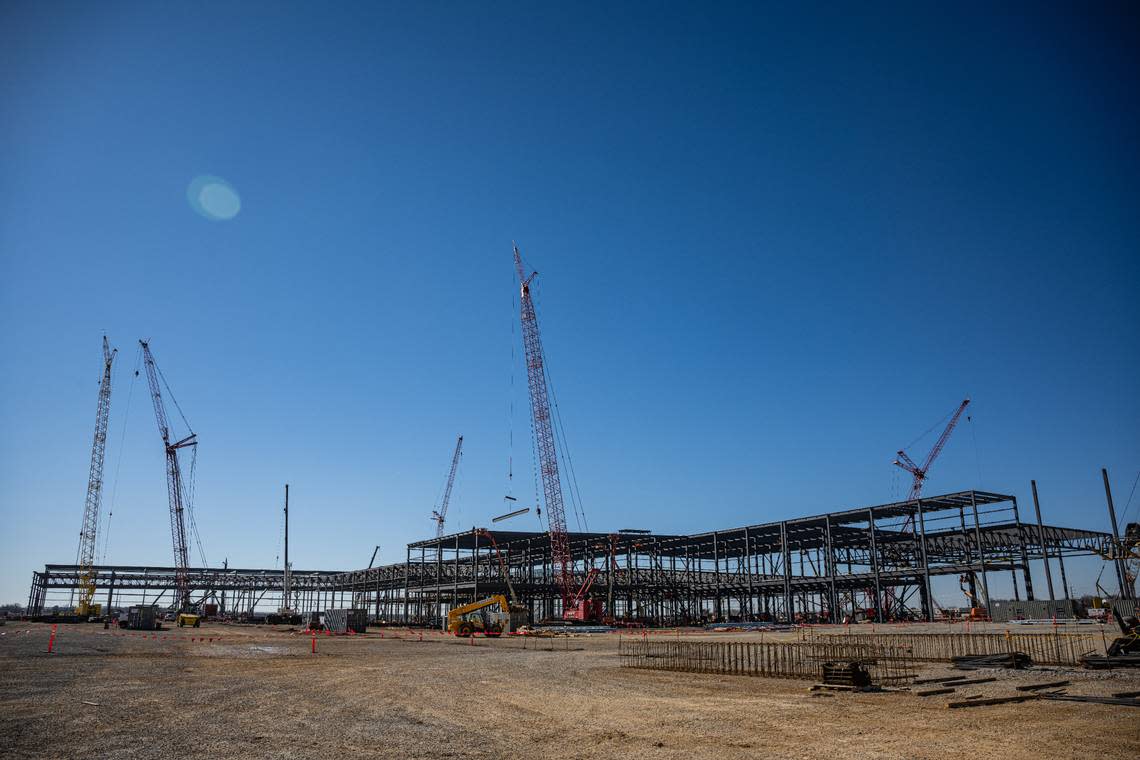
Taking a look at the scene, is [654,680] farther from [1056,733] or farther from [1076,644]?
[1076,644]

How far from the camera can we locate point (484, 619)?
70.1 meters

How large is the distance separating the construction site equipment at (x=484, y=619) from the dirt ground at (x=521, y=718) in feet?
140

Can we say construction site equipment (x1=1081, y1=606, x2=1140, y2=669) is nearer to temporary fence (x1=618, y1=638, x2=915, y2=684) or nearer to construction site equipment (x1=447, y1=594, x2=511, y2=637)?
temporary fence (x1=618, y1=638, x2=915, y2=684)

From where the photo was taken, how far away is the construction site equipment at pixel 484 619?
6738 centimetres

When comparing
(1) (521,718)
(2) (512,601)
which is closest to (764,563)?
(2) (512,601)

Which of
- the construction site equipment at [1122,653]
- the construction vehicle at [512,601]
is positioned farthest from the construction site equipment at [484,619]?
the construction site equipment at [1122,653]

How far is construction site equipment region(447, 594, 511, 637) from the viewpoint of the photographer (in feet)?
221

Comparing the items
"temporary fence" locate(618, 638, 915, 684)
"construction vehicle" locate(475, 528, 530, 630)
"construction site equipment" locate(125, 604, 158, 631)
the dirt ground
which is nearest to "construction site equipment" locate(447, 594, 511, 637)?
"construction vehicle" locate(475, 528, 530, 630)

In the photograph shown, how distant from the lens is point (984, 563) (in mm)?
68062

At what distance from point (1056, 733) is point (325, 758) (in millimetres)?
13686

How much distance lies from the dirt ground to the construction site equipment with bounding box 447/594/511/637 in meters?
42.7

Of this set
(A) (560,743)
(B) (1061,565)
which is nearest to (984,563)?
(B) (1061,565)

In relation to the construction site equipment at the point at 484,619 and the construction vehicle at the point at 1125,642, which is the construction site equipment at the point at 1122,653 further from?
the construction site equipment at the point at 484,619

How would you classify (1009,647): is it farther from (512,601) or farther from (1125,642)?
(512,601)
